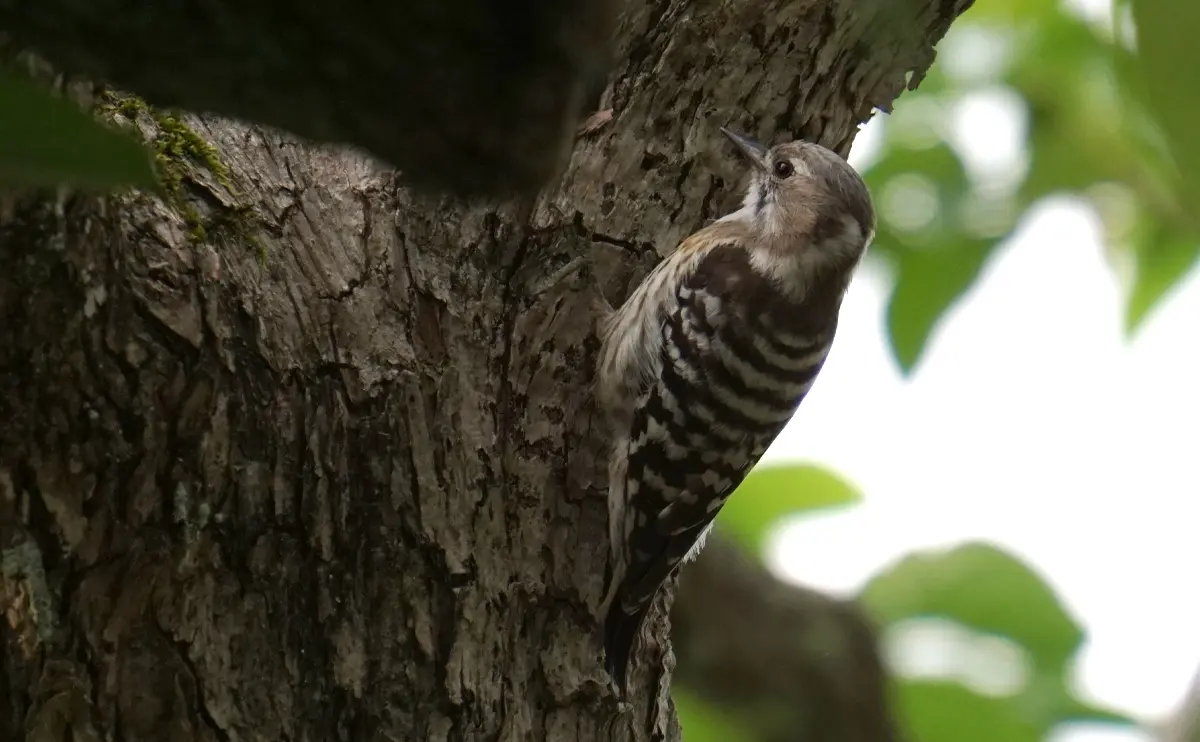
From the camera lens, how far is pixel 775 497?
11.8 feet

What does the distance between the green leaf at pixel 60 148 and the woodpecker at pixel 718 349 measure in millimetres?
2244

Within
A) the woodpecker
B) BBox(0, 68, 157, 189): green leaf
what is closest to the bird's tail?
the woodpecker

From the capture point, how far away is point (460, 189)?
0.48 metres

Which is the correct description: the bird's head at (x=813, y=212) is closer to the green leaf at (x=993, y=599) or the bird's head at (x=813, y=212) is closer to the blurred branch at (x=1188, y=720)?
the green leaf at (x=993, y=599)

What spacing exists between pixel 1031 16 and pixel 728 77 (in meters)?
0.70

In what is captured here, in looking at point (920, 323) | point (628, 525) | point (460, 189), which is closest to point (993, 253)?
point (920, 323)

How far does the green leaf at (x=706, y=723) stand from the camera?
12.0 ft

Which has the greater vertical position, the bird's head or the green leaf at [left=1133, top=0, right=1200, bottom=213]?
the bird's head

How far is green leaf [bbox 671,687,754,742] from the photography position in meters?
3.65

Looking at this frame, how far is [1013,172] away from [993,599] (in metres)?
1.04

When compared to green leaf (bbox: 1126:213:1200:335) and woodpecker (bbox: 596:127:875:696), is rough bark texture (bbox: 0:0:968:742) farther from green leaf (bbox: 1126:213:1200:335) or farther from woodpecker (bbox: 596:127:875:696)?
green leaf (bbox: 1126:213:1200:335)

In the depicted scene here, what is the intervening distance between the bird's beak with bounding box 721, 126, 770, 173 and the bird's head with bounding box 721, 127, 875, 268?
0.19 m

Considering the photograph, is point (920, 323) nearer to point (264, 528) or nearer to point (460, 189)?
point (264, 528)

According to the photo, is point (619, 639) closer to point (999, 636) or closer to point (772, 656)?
point (999, 636)
